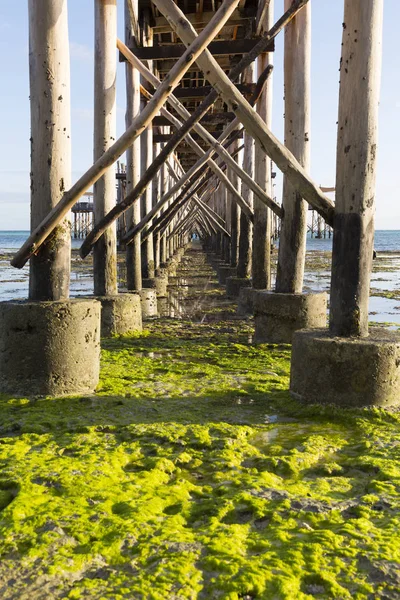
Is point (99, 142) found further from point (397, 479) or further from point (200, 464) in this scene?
point (397, 479)

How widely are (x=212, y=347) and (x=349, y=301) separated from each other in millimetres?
2387

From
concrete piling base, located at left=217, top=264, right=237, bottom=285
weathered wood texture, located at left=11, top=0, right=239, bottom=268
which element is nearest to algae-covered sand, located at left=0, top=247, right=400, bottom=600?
weathered wood texture, located at left=11, top=0, right=239, bottom=268

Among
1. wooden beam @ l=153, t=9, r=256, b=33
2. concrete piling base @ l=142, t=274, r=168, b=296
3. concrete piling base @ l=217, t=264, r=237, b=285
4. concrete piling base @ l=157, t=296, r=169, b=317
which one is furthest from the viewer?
concrete piling base @ l=217, t=264, r=237, b=285

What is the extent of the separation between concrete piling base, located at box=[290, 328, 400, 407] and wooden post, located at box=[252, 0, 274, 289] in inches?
183

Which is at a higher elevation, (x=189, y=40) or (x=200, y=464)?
(x=189, y=40)

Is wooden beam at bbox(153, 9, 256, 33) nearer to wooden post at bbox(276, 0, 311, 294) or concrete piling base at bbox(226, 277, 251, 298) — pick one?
wooden post at bbox(276, 0, 311, 294)

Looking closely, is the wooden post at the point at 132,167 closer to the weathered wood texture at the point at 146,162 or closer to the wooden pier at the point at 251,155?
Result: the wooden pier at the point at 251,155

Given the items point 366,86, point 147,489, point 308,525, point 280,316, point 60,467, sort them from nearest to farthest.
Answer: point 308,525, point 147,489, point 60,467, point 366,86, point 280,316

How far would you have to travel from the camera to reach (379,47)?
3705 millimetres

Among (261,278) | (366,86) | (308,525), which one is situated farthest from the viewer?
(261,278)

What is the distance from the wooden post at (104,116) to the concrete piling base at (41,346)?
7.58 ft

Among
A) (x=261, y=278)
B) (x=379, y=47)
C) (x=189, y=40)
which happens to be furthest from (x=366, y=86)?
(x=261, y=278)

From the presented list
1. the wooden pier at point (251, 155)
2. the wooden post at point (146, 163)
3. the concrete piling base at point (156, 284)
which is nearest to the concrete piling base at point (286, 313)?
the wooden pier at point (251, 155)

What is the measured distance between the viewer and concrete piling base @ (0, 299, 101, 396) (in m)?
3.70
